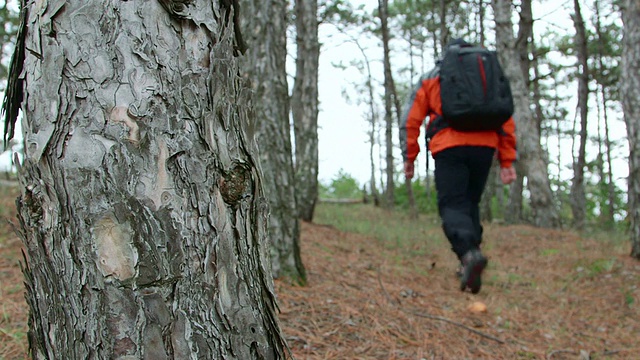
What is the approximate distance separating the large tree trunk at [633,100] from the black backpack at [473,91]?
1968mm

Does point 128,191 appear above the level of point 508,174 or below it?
below

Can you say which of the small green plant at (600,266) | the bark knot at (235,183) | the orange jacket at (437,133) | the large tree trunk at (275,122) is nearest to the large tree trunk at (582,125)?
the small green plant at (600,266)

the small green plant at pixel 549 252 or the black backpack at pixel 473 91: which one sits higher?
the black backpack at pixel 473 91

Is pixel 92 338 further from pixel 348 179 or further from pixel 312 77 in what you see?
pixel 348 179

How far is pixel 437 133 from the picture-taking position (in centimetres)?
387

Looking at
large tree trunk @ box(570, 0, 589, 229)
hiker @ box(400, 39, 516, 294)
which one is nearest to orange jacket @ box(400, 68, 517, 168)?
hiker @ box(400, 39, 516, 294)

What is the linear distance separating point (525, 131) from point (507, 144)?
Result: 4715mm

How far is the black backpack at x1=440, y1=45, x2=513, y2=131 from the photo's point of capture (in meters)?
3.56

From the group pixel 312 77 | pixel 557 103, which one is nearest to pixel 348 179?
Result: pixel 312 77

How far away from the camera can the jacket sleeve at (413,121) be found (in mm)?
3928

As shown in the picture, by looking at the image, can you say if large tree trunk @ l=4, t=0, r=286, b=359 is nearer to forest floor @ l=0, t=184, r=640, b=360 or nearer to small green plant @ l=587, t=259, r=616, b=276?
forest floor @ l=0, t=184, r=640, b=360

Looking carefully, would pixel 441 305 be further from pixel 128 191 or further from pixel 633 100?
pixel 633 100

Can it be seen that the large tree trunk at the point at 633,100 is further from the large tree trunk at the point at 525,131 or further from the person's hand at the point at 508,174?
the large tree trunk at the point at 525,131

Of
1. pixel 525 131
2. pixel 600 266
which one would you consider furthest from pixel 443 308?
pixel 525 131
